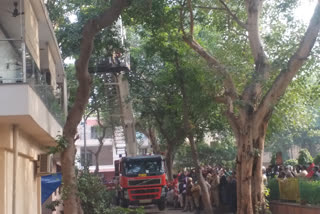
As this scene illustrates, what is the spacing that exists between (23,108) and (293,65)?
8.86m

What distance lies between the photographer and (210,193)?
74.0ft

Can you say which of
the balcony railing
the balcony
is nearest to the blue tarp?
the balcony

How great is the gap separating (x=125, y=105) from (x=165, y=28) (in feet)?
32.2

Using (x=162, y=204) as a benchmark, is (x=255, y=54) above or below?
above

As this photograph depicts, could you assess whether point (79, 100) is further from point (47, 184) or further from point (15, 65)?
point (47, 184)

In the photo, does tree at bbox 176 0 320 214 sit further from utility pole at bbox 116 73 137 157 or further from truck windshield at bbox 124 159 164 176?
utility pole at bbox 116 73 137 157

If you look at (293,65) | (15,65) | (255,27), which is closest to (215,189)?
(255,27)

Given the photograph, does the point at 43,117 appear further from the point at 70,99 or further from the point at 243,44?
the point at 70,99

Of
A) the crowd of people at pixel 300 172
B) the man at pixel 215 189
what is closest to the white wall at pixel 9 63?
the crowd of people at pixel 300 172

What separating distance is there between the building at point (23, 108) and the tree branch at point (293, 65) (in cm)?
641

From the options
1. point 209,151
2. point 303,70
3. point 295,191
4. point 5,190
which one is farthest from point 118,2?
point 209,151

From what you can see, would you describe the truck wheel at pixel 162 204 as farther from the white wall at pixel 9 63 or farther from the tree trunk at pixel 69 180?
the white wall at pixel 9 63

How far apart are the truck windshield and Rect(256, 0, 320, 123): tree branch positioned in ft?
31.9

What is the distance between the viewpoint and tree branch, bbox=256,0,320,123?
13965 millimetres
